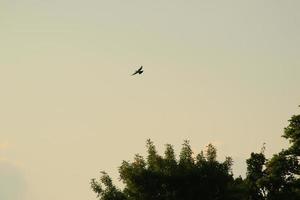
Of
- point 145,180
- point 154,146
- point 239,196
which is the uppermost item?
point 154,146

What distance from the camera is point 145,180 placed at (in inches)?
1168

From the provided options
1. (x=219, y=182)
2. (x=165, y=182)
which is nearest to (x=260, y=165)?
(x=219, y=182)

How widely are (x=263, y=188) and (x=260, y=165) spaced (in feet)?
6.59

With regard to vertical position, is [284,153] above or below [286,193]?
above

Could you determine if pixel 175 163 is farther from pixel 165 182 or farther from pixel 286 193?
pixel 286 193

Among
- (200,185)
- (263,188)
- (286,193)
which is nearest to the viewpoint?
(200,185)

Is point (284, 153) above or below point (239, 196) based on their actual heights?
above

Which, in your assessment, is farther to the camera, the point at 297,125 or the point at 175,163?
the point at 297,125

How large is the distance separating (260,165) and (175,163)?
10318 millimetres

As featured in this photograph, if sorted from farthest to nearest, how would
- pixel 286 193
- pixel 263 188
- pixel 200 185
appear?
1. pixel 263 188
2. pixel 286 193
3. pixel 200 185

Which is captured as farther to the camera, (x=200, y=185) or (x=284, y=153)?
(x=284, y=153)

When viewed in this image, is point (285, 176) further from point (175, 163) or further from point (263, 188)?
point (175, 163)

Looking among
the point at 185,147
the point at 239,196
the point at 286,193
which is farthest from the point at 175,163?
the point at 286,193

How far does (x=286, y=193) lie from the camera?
34.1 meters
